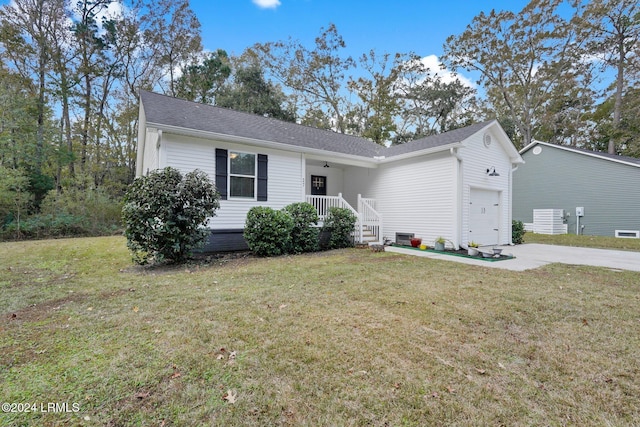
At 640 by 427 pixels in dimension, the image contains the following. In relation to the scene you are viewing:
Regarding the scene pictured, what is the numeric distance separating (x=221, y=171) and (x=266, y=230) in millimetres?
2348

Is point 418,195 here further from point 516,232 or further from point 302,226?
point 516,232

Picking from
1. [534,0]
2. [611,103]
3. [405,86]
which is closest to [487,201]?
[405,86]

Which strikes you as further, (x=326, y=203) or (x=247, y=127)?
(x=326, y=203)

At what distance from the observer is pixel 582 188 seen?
15.5 m

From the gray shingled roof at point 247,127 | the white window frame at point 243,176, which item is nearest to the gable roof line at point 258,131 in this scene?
the gray shingled roof at point 247,127

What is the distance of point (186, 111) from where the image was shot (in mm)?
8922

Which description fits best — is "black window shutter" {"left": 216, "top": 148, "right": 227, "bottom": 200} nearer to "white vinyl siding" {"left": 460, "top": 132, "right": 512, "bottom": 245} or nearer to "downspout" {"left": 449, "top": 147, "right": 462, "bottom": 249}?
"downspout" {"left": 449, "top": 147, "right": 462, "bottom": 249}

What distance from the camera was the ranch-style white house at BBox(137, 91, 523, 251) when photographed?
26.5 feet

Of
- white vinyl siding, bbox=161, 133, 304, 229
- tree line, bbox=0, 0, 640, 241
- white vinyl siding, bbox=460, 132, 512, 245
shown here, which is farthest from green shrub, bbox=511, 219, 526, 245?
tree line, bbox=0, 0, 640, 241

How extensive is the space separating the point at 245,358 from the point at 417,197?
8.93m

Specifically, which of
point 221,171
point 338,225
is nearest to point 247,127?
point 221,171

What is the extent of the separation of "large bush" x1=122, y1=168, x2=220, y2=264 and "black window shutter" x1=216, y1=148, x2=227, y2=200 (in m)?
1.61

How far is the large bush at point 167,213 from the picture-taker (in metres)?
5.89

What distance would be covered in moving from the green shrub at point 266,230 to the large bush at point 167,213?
122 centimetres
